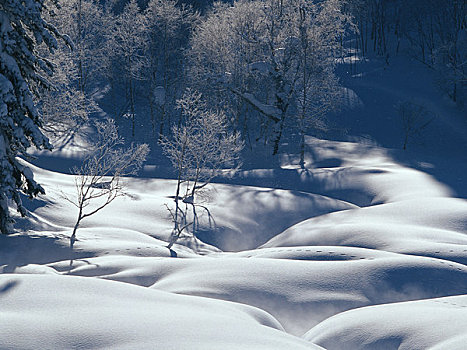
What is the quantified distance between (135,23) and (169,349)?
40.1 metres

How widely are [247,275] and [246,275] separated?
2 centimetres

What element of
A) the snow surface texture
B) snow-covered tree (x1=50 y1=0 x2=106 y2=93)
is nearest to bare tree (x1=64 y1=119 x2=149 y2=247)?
the snow surface texture

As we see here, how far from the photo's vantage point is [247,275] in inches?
406

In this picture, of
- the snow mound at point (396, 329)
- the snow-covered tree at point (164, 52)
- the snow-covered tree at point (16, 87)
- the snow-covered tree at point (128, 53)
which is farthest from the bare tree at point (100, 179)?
the snow-covered tree at point (128, 53)

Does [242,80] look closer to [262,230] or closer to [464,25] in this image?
[262,230]

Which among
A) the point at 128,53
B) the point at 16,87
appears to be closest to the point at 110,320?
the point at 16,87

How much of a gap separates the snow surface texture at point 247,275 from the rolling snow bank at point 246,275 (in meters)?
0.03

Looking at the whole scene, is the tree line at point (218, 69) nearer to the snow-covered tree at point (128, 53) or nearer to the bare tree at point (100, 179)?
the snow-covered tree at point (128, 53)

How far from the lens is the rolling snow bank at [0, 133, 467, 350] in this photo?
5590 millimetres

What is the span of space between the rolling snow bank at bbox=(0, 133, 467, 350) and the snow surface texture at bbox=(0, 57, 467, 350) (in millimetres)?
Result: 32

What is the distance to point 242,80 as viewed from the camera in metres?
35.7

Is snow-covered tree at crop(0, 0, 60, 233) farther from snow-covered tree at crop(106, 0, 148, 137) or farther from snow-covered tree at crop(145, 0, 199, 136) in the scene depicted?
snow-covered tree at crop(106, 0, 148, 137)

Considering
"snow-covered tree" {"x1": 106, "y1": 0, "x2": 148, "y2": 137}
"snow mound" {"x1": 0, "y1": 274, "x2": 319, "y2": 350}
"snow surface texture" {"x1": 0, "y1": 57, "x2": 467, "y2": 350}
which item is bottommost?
"snow surface texture" {"x1": 0, "y1": 57, "x2": 467, "y2": 350}

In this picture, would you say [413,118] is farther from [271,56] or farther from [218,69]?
[218,69]
